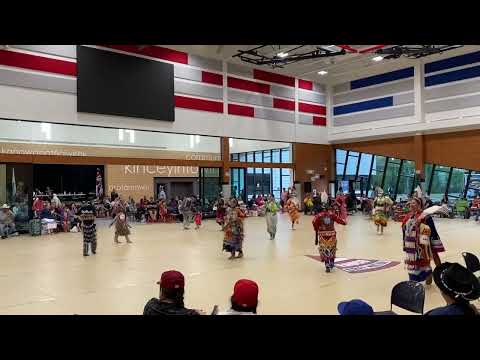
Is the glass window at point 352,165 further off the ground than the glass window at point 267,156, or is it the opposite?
the glass window at point 267,156

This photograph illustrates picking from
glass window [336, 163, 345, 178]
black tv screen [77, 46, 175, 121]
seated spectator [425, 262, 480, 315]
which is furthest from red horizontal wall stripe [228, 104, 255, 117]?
seated spectator [425, 262, 480, 315]

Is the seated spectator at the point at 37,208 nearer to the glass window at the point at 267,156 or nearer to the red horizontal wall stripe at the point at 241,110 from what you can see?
the red horizontal wall stripe at the point at 241,110

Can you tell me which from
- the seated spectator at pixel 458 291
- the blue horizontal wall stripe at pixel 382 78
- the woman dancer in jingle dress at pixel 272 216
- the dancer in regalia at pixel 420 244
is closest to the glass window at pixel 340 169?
the blue horizontal wall stripe at pixel 382 78

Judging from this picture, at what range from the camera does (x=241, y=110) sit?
77.2 ft

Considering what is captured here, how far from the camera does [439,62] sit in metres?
22.4

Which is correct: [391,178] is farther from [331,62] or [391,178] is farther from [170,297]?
[170,297]

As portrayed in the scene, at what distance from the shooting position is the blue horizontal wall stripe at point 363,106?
24.6 m

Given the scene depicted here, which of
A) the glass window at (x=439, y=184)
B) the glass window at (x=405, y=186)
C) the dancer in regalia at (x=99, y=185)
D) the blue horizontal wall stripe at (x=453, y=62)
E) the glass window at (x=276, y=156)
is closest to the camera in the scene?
the blue horizontal wall stripe at (x=453, y=62)

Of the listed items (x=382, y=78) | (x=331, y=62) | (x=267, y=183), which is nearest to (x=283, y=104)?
(x=331, y=62)

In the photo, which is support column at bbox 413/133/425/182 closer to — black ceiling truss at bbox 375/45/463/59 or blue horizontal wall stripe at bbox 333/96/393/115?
blue horizontal wall stripe at bbox 333/96/393/115

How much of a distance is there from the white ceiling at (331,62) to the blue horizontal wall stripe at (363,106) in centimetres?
162
